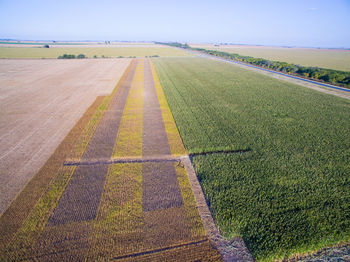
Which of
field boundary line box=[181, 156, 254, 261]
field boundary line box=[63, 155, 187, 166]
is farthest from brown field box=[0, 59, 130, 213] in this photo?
field boundary line box=[181, 156, 254, 261]

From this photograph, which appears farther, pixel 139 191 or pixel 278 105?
pixel 278 105

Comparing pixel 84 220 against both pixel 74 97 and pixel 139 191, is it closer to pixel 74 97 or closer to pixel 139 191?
pixel 139 191

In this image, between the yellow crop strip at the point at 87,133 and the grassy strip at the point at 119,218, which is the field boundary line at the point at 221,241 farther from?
the yellow crop strip at the point at 87,133

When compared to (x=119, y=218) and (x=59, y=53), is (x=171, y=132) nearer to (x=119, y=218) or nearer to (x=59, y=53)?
(x=119, y=218)

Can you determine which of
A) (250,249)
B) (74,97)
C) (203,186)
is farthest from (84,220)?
(74,97)

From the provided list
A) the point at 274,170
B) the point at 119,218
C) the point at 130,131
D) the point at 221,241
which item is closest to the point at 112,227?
the point at 119,218

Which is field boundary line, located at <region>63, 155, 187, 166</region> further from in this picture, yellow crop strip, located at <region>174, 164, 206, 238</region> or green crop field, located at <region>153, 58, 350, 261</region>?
green crop field, located at <region>153, 58, 350, 261</region>
